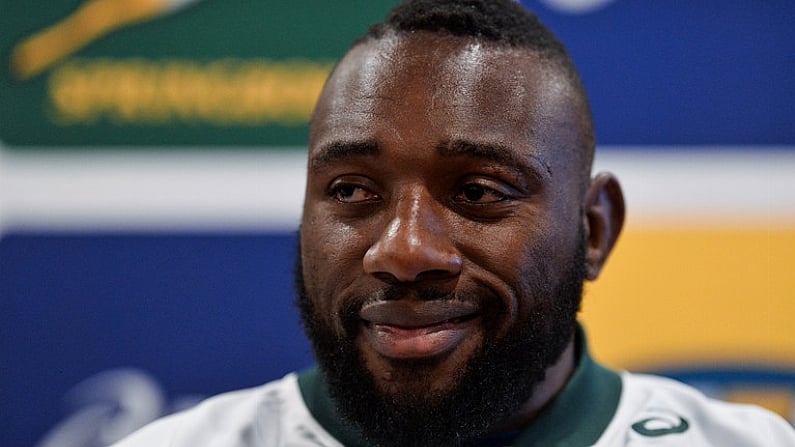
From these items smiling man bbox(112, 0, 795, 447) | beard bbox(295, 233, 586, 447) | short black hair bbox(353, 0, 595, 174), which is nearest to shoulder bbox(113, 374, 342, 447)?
smiling man bbox(112, 0, 795, 447)

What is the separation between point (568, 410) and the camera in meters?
1.24

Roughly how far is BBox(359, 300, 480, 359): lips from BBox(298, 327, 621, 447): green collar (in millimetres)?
192

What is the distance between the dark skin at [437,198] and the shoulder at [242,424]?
191 millimetres

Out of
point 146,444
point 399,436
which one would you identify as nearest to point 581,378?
point 399,436

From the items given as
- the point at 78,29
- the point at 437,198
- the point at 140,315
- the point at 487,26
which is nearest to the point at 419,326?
the point at 437,198

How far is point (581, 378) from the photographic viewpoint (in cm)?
128

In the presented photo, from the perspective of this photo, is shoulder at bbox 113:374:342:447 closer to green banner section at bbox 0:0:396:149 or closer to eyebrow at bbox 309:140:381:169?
eyebrow at bbox 309:140:381:169

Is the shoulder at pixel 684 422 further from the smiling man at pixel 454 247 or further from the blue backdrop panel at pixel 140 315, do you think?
the blue backdrop panel at pixel 140 315

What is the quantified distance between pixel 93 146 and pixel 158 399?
0.48 metres

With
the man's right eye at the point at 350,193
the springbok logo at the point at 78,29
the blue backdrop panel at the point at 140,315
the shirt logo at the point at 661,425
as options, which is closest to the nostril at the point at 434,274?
the man's right eye at the point at 350,193

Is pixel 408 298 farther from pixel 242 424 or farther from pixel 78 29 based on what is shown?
pixel 78 29

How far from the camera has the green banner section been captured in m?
1.91

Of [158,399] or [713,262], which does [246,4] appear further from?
[713,262]

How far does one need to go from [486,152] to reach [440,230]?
10 cm
